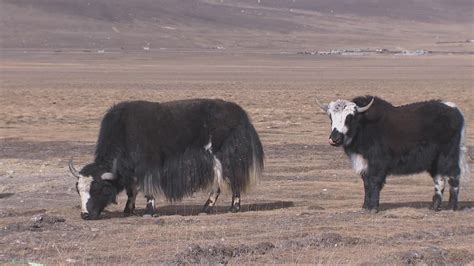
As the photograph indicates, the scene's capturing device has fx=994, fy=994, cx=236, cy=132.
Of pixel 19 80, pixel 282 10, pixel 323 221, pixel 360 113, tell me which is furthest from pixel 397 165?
pixel 282 10

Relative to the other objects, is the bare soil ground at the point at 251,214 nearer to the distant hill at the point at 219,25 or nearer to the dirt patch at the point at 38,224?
the dirt patch at the point at 38,224

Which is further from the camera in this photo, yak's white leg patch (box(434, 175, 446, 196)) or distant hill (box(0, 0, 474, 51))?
distant hill (box(0, 0, 474, 51))

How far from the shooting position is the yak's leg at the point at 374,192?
11828mm

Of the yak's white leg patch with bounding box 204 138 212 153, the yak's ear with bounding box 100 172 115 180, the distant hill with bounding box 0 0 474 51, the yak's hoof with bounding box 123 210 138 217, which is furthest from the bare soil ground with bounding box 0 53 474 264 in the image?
the distant hill with bounding box 0 0 474 51

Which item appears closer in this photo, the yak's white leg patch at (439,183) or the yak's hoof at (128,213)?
the yak's hoof at (128,213)

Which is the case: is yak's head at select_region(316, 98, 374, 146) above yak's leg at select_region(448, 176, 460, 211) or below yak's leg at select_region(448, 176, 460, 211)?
above

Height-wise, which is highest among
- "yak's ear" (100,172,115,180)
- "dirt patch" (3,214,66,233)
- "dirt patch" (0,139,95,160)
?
"yak's ear" (100,172,115,180)

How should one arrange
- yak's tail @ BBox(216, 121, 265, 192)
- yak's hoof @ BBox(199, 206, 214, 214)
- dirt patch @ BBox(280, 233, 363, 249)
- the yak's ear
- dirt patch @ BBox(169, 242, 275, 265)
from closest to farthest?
dirt patch @ BBox(169, 242, 275, 265) → dirt patch @ BBox(280, 233, 363, 249) → the yak's ear → yak's hoof @ BBox(199, 206, 214, 214) → yak's tail @ BBox(216, 121, 265, 192)

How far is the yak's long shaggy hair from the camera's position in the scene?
12.0 metres

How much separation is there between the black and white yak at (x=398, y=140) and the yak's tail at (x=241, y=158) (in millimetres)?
1139

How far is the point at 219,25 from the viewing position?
132375mm

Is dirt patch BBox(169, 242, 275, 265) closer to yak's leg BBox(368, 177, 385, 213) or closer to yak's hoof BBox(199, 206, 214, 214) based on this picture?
yak's leg BBox(368, 177, 385, 213)

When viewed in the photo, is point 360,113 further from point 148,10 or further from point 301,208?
point 148,10

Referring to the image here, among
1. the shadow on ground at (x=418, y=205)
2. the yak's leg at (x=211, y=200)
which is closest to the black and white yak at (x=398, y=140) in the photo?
the shadow on ground at (x=418, y=205)
